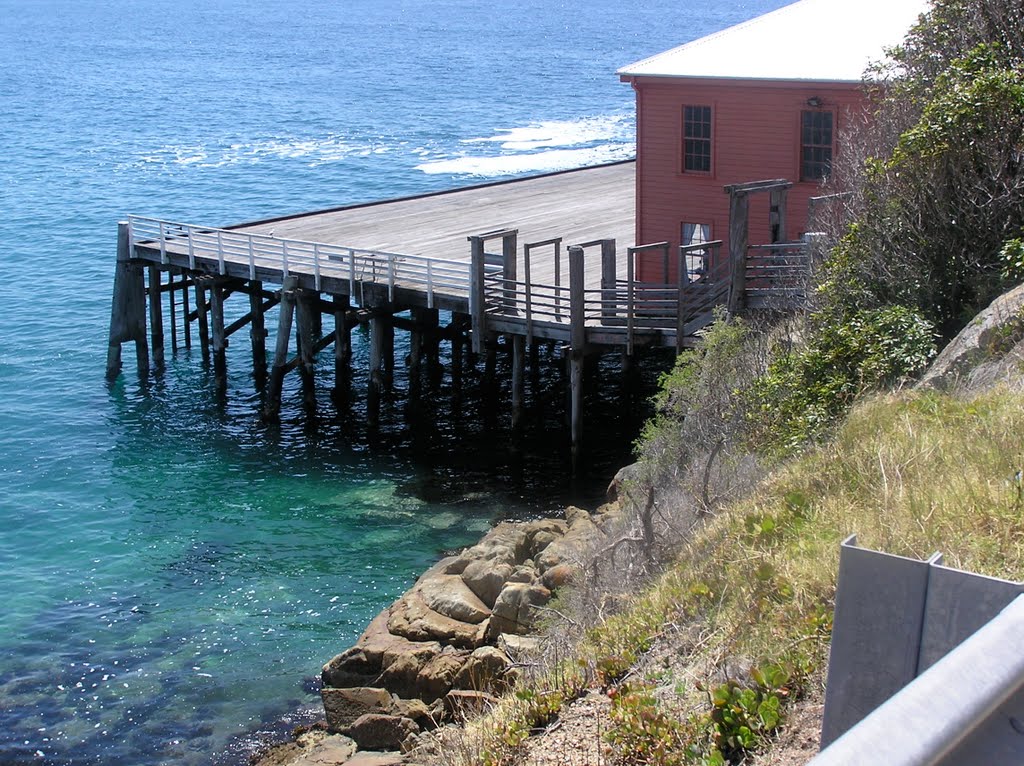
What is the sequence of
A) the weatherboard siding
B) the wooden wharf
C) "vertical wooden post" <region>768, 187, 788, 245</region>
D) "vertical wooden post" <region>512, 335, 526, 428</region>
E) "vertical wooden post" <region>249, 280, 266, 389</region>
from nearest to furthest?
"vertical wooden post" <region>768, 187, 788, 245</region>
the wooden wharf
the weatherboard siding
"vertical wooden post" <region>512, 335, 526, 428</region>
"vertical wooden post" <region>249, 280, 266, 389</region>

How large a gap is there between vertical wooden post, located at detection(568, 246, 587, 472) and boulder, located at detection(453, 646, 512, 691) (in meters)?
8.82

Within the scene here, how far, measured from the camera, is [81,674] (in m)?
15.9

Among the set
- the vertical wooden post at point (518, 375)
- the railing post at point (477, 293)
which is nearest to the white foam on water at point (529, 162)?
the vertical wooden post at point (518, 375)

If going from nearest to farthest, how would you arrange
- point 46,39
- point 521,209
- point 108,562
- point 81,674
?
1. point 81,674
2. point 108,562
3. point 521,209
4. point 46,39

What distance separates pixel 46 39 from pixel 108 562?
15194 centimetres

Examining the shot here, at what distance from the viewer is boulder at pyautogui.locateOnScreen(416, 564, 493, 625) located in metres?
15.0

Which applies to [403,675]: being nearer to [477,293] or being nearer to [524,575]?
[524,575]

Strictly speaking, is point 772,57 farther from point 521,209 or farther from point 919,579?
point 919,579

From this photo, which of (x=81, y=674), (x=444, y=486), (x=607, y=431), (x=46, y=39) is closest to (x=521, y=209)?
(x=607, y=431)

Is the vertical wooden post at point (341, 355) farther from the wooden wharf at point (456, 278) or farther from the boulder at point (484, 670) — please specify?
the boulder at point (484, 670)

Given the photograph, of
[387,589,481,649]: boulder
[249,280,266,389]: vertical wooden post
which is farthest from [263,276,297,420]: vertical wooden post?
[387,589,481,649]: boulder

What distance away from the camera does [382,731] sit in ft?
43.2

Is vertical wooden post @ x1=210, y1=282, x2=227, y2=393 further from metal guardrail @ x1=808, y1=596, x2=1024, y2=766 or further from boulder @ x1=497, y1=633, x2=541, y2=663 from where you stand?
metal guardrail @ x1=808, y1=596, x2=1024, y2=766

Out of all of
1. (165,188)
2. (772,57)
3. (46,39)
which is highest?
(46,39)
